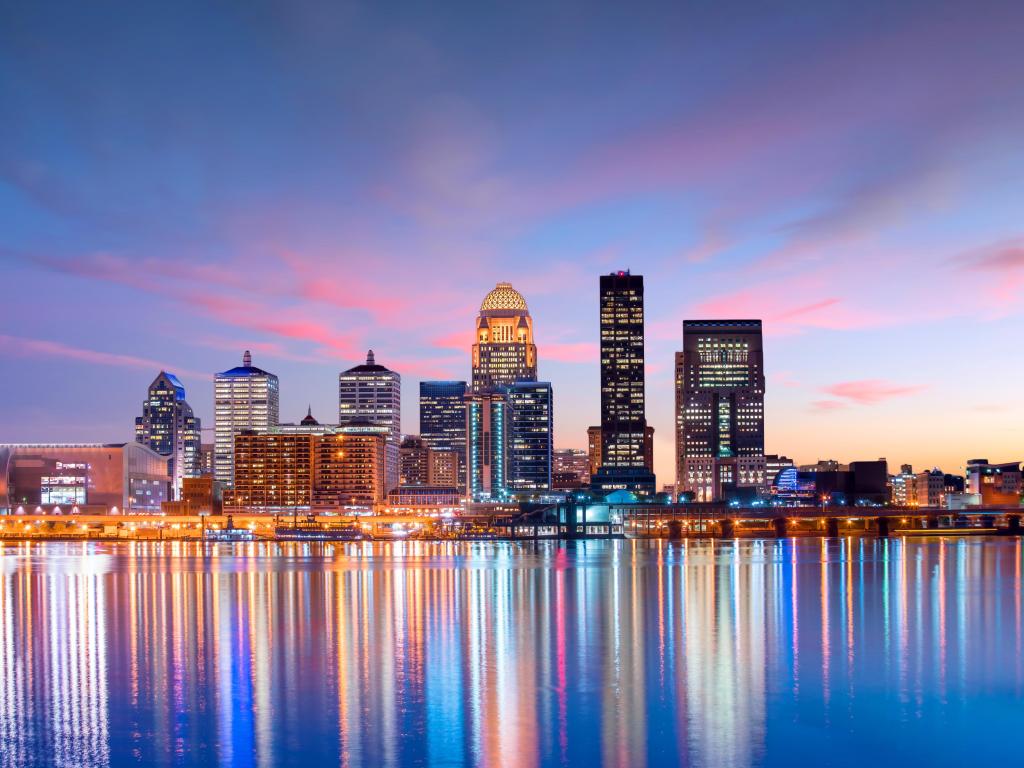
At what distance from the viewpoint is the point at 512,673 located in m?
44.5

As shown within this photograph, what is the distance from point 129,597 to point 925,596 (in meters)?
52.3

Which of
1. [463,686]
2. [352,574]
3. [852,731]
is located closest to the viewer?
[852,731]

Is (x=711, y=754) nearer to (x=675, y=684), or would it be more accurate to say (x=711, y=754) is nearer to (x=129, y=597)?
(x=675, y=684)

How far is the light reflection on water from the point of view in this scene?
1287 inches

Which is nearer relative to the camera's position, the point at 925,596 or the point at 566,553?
the point at 925,596

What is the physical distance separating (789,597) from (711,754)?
46.3 m

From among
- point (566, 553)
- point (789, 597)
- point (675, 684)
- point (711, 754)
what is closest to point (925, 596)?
point (789, 597)

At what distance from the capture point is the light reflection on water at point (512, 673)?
32688mm

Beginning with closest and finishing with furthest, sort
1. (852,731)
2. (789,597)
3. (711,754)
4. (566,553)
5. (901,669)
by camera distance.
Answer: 1. (711,754)
2. (852,731)
3. (901,669)
4. (789,597)
5. (566,553)

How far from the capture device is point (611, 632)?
188ft

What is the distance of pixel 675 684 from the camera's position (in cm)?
4194

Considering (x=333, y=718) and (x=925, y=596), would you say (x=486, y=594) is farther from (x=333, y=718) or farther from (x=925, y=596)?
(x=333, y=718)

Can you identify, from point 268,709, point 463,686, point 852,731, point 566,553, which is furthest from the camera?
point 566,553

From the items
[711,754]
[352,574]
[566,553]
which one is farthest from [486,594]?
[566,553]
